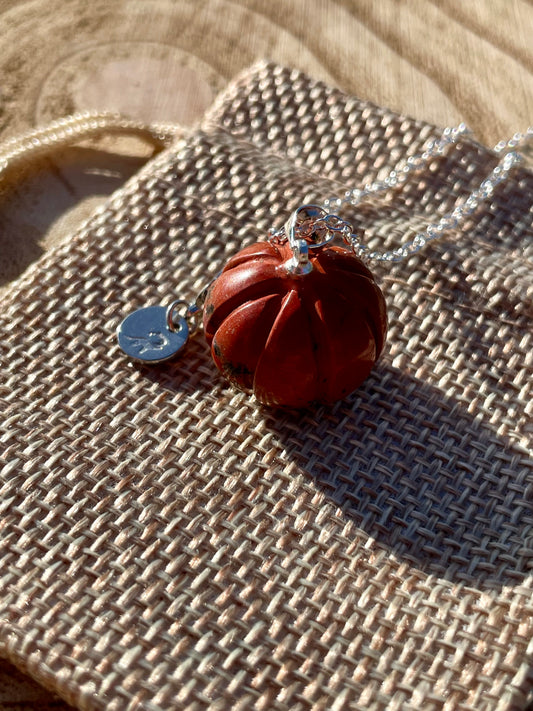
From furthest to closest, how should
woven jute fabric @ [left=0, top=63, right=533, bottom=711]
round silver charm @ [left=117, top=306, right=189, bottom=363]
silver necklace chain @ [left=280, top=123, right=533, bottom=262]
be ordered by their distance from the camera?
silver necklace chain @ [left=280, top=123, right=533, bottom=262] → round silver charm @ [left=117, top=306, right=189, bottom=363] → woven jute fabric @ [left=0, top=63, right=533, bottom=711]

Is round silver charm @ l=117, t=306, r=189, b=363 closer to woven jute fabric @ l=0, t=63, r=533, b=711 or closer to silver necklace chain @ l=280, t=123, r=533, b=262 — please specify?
woven jute fabric @ l=0, t=63, r=533, b=711

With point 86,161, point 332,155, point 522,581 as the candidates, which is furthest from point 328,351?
point 86,161

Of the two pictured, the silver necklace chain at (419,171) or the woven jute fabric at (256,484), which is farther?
the silver necklace chain at (419,171)

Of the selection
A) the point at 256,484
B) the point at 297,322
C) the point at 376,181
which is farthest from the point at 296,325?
the point at 376,181

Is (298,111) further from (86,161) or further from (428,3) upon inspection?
(428,3)

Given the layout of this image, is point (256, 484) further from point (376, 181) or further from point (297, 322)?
point (376, 181)

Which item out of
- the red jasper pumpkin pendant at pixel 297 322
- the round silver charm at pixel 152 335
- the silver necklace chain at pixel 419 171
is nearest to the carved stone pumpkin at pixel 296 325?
the red jasper pumpkin pendant at pixel 297 322

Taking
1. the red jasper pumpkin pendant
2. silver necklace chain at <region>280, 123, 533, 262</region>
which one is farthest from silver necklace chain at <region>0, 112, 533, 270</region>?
the red jasper pumpkin pendant

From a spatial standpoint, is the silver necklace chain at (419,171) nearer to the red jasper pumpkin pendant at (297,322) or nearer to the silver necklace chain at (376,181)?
the silver necklace chain at (376,181)
